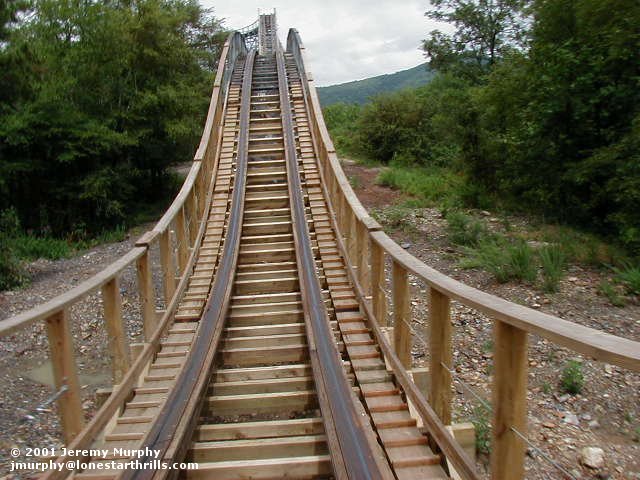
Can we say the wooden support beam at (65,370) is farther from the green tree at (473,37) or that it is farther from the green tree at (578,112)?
the green tree at (473,37)

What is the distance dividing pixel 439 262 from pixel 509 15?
11.9 metres

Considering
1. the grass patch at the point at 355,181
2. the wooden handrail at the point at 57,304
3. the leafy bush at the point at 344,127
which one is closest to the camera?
the wooden handrail at the point at 57,304

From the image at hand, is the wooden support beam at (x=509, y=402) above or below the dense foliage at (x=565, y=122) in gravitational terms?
below

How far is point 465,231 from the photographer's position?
8688 mm

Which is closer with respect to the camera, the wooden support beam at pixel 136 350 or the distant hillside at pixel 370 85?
the wooden support beam at pixel 136 350

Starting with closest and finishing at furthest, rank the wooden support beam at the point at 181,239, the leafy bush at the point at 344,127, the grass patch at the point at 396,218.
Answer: the wooden support beam at the point at 181,239
the grass patch at the point at 396,218
the leafy bush at the point at 344,127

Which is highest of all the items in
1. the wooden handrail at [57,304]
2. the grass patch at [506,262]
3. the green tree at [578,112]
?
the green tree at [578,112]

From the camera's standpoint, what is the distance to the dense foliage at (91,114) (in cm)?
1243

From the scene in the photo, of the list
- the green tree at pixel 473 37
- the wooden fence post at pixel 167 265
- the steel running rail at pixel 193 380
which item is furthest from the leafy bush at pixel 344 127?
the wooden fence post at pixel 167 265

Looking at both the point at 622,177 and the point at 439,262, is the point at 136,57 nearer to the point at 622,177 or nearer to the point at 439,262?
the point at 439,262

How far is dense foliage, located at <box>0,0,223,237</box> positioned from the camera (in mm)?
12430

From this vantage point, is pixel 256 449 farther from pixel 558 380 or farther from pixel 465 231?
pixel 465 231

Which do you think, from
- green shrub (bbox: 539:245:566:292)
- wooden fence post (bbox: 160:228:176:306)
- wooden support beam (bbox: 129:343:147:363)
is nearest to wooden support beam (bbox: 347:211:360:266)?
wooden fence post (bbox: 160:228:176:306)

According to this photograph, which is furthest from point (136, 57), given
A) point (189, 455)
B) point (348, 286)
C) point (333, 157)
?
point (189, 455)
